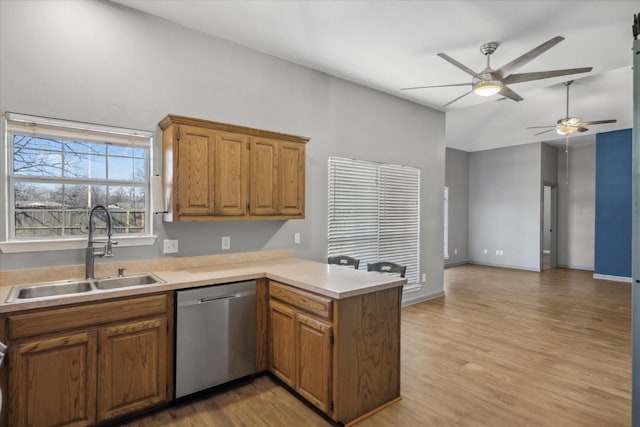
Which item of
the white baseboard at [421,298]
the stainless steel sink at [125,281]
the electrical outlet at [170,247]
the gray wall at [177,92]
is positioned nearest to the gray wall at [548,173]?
the white baseboard at [421,298]

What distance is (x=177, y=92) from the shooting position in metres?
3.08

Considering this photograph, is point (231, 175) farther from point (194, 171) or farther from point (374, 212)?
point (374, 212)

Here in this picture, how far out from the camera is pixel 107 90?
9.00ft

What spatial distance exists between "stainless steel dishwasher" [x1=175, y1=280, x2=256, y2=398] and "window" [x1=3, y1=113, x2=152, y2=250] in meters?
0.96

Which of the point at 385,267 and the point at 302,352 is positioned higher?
the point at 385,267

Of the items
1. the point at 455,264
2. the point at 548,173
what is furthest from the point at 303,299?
the point at 548,173

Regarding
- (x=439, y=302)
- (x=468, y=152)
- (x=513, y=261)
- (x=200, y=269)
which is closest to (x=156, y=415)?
(x=200, y=269)

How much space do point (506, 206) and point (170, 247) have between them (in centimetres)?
832

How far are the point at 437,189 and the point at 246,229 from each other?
3471 mm

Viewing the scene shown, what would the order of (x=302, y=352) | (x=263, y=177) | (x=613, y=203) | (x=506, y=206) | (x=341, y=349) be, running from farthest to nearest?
(x=506, y=206) → (x=613, y=203) → (x=263, y=177) → (x=302, y=352) → (x=341, y=349)

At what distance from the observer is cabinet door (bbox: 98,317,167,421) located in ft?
7.14

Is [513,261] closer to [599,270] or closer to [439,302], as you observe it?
[599,270]

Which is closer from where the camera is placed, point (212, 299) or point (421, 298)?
point (212, 299)

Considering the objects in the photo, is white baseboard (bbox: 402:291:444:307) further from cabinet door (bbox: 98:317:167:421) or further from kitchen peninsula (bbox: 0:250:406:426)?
cabinet door (bbox: 98:317:167:421)
